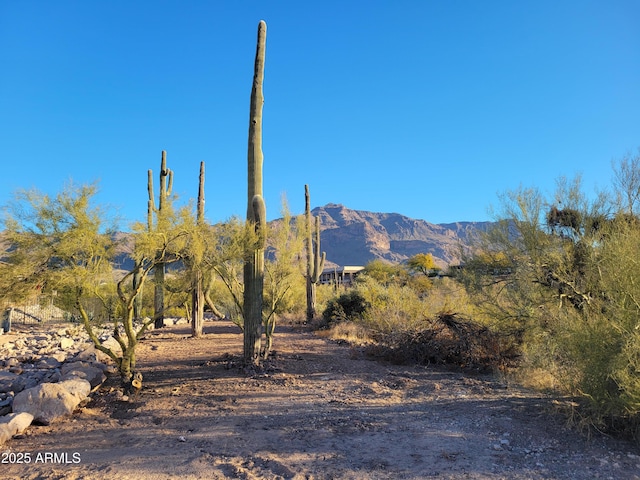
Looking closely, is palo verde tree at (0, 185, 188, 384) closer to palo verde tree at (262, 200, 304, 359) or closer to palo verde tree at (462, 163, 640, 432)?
palo verde tree at (262, 200, 304, 359)

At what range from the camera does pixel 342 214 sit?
17625 cm

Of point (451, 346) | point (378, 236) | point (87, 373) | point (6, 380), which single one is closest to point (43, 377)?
point (6, 380)

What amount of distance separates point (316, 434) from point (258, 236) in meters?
4.29

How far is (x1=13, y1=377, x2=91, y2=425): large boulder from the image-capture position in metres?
6.09

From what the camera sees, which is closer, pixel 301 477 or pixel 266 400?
pixel 301 477

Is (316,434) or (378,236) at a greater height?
(378,236)

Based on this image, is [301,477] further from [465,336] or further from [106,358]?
[106,358]

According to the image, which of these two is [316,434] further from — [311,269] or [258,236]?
[311,269]

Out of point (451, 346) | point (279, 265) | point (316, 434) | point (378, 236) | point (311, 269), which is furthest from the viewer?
point (378, 236)

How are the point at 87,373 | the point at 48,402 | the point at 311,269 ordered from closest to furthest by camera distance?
the point at 48,402 → the point at 87,373 → the point at 311,269

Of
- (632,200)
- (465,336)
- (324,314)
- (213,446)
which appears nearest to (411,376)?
(465,336)

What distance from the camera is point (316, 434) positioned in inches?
216

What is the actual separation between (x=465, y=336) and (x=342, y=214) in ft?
548

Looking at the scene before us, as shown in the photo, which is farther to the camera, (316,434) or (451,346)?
(451,346)
